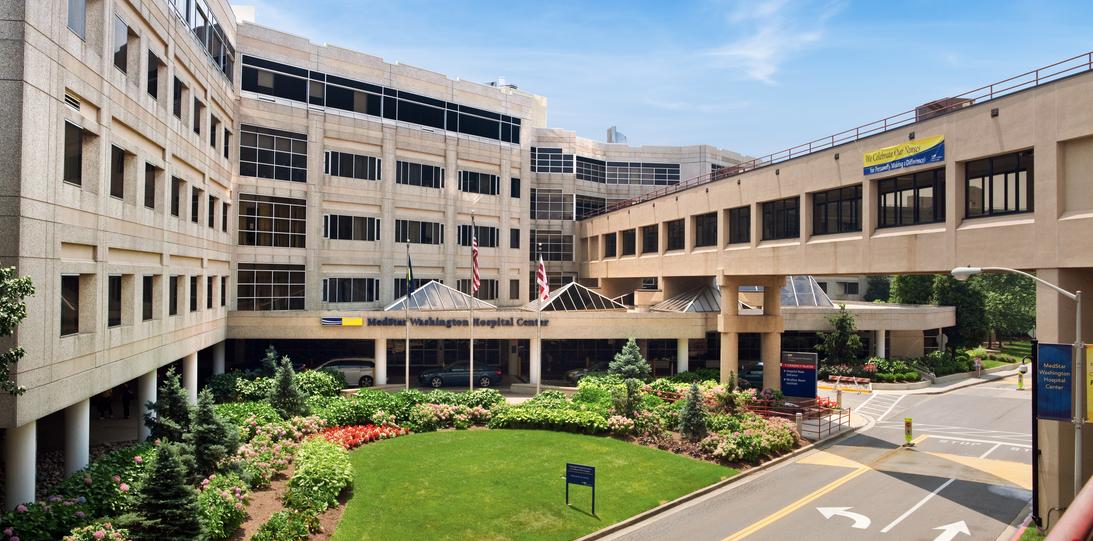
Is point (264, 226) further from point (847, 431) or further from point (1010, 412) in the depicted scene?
point (1010, 412)

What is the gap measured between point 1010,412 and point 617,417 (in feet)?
82.8

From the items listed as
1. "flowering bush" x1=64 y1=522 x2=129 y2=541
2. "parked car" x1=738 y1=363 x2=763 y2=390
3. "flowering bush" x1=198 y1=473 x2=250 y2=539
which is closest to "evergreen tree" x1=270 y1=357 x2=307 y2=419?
"flowering bush" x1=198 y1=473 x2=250 y2=539

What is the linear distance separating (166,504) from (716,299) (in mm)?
39734

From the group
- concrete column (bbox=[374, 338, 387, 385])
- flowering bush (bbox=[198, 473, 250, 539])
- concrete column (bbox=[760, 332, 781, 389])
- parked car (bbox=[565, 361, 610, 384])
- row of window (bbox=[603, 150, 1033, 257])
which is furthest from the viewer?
parked car (bbox=[565, 361, 610, 384])

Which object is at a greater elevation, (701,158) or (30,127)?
(701,158)

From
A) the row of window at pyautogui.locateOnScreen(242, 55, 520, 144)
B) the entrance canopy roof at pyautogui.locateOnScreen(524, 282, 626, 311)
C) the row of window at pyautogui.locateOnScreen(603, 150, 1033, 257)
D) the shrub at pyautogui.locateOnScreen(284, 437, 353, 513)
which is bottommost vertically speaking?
the shrub at pyautogui.locateOnScreen(284, 437, 353, 513)

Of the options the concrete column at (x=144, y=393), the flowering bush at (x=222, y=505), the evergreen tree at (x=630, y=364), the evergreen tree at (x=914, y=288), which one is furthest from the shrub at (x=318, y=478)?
the evergreen tree at (x=914, y=288)

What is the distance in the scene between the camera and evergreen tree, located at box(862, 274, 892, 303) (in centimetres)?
9628

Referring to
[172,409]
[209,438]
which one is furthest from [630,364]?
[172,409]

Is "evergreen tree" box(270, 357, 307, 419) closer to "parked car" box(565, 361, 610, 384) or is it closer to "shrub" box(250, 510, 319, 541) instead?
"shrub" box(250, 510, 319, 541)

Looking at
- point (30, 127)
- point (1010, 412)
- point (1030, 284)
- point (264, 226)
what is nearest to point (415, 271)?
point (264, 226)

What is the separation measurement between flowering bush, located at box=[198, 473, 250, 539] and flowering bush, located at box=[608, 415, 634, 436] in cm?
1561

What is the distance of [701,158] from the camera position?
2778 inches

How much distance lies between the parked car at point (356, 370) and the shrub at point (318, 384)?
16.4 feet
